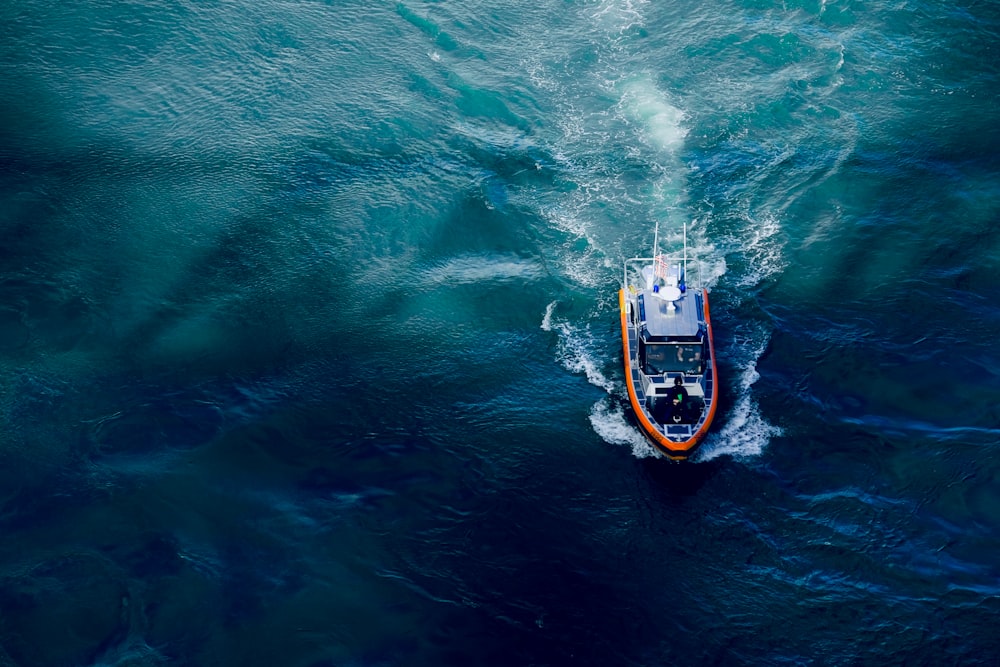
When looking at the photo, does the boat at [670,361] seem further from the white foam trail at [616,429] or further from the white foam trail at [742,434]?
the white foam trail at [742,434]

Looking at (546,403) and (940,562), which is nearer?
(940,562)

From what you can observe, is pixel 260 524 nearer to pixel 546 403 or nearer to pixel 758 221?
pixel 546 403

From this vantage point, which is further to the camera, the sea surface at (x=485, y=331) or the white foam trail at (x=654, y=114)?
the white foam trail at (x=654, y=114)

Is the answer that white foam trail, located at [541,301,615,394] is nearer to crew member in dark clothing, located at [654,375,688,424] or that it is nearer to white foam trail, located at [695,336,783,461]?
crew member in dark clothing, located at [654,375,688,424]

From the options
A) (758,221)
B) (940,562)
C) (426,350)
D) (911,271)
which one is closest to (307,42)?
(426,350)

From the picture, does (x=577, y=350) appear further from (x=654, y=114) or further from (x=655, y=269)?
(x=654, y=114)

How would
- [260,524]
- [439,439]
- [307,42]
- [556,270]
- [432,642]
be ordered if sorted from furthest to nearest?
[307,42], [556,270], [439,439], [260,524], [432,642]

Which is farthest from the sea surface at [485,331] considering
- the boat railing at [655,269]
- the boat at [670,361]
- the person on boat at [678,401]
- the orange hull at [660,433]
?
the person on boat at [678,401]
